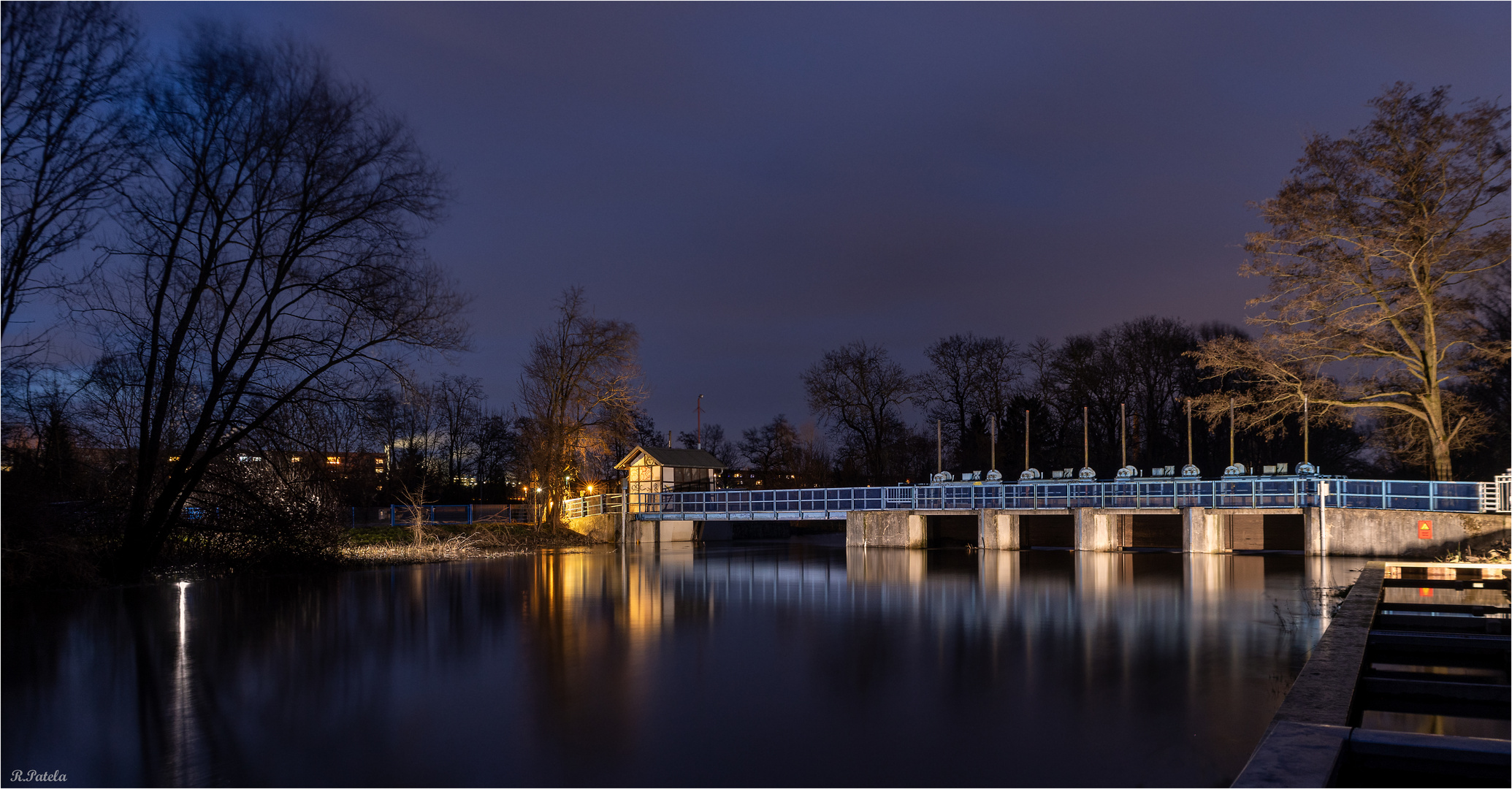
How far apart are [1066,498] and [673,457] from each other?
20.7m

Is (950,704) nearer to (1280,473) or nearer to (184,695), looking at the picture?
(184,695)

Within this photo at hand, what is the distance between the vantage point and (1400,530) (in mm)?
26734

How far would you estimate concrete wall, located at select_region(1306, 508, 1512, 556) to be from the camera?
2522 cm

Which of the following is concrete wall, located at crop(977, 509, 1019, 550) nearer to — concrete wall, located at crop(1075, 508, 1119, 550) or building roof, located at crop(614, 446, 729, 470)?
concrete wall, located at crop(1075, 508, 1119, 550)

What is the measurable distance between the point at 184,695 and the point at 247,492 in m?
14.5

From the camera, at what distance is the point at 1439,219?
27.0 m

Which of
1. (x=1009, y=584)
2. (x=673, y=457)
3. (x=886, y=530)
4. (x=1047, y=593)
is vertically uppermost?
(x=673, y=457)

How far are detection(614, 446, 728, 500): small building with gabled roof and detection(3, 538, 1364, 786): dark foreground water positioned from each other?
27112mm

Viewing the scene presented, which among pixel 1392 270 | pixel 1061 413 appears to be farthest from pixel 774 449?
pixel 1392 270

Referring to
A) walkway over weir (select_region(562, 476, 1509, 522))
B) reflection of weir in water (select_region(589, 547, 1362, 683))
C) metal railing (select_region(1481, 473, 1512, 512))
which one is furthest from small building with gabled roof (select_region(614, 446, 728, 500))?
metal railing (select_region(1481, 473, 1512, 512))

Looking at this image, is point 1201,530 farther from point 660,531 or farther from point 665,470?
point 665,470

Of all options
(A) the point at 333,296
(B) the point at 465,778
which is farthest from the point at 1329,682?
(A) the point at 333,296

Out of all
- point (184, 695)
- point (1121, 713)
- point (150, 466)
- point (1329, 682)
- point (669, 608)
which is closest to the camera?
point (1329, 682)

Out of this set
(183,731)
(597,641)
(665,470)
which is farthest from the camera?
(665,470)
